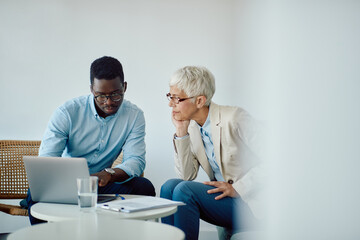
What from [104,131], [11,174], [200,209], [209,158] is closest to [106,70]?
[104,131]

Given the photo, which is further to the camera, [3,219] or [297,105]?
[3,219]

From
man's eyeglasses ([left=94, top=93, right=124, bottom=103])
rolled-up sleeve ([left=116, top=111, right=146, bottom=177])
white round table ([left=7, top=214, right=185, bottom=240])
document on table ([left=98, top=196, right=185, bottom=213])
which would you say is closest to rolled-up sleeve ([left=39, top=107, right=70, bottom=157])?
man's eyeglasses ([left=94, top=93, right=124, bottom=103])

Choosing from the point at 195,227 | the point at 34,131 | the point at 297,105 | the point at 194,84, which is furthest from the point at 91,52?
the point at 297,105

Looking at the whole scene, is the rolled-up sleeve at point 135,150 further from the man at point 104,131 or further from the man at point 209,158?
the man at point 209,158

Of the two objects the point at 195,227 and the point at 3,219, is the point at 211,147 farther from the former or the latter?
the point at 3,219

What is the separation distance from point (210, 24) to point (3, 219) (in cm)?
195

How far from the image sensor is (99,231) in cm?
108

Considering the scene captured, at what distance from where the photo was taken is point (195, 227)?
1683mm

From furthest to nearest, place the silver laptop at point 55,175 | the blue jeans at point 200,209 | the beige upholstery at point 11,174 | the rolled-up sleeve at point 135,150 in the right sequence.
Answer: the beige upholstery at point 11,174 < the rolled-up sleeve at point 135,150 < the blue jeans at point 200,209 < the silver laptop at point 55,175

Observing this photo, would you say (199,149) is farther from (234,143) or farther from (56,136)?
(56,136)

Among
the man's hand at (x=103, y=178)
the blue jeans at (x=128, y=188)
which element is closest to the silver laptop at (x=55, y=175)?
the man's hand at (x=103, y=178)

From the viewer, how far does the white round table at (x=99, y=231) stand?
1.03 metres

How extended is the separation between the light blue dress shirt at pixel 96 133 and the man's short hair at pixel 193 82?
1.25ft

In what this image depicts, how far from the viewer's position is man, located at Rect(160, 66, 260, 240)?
5.62 ft
